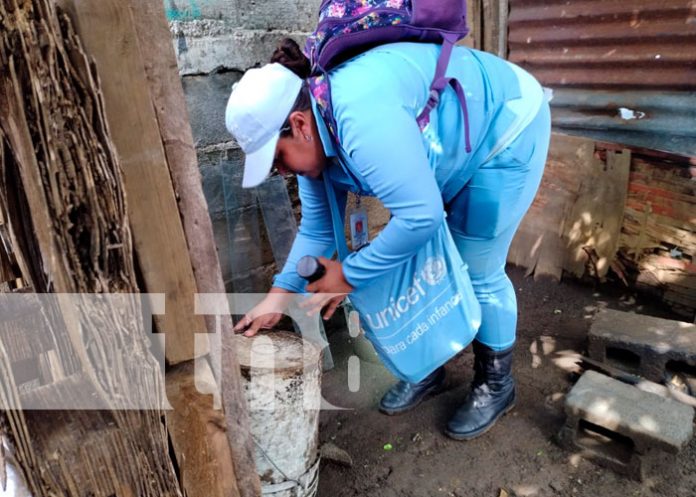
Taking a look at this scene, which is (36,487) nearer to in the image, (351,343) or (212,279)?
(212,279)

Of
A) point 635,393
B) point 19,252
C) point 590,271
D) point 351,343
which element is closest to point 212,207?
point 351,343

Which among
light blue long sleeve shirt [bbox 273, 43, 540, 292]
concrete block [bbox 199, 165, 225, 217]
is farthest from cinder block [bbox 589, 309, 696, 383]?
concrete block [bbox 199, 165, 225, 217]

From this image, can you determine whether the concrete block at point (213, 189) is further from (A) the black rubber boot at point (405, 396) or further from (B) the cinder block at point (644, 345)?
(B) the cinder block at point (644, 345)

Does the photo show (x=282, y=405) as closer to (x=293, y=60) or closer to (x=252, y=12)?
(x=293, y=60)

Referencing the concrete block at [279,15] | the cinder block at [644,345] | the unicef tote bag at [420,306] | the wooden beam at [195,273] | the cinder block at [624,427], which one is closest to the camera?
the wooden beam at [195,273]

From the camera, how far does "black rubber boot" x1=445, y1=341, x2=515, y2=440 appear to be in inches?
106

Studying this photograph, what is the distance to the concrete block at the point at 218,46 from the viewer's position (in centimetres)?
246

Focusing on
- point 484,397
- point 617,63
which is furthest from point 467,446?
point 617,63

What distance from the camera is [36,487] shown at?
1009 mm

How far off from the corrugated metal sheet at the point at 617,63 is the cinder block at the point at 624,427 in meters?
1.89

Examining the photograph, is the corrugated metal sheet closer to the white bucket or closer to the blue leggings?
the blue leggings

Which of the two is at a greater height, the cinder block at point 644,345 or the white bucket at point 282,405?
the white bucket at point 282,405

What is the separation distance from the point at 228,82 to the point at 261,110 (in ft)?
3.73

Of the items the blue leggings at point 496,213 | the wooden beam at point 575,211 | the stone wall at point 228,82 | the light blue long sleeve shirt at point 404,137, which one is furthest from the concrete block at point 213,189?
the wooden beam at point 575,211
